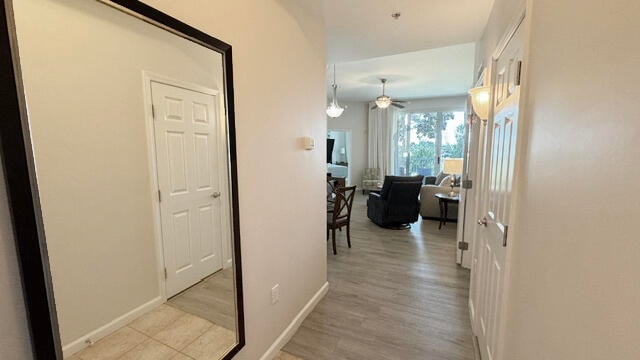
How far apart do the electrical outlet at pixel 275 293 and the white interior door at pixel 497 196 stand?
4.35ft

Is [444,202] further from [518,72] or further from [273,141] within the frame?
[273,141]

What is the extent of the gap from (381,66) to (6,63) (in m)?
4.68

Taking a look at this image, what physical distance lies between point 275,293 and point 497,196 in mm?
1561

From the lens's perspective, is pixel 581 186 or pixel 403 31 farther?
pixel 403 31

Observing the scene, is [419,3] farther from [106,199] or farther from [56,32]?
[106,199]

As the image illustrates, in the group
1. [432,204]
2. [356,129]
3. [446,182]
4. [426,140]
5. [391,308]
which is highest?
[356,129]

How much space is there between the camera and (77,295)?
0.88 metres

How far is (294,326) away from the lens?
2164 mm

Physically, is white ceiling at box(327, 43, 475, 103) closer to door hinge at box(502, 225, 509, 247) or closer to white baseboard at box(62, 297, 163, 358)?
door hinge at box(502, 225, 509, 247)

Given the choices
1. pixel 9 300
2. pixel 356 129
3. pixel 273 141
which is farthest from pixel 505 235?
pixel 356 129

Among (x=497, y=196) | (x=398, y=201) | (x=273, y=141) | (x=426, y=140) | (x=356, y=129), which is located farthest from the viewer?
(x=356, y=129)

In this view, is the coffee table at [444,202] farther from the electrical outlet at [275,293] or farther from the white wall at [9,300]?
the white wall at [9,300]

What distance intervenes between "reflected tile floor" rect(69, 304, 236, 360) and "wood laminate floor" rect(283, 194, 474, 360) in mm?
746

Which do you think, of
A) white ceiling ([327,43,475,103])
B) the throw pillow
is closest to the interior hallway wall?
white ceiling ([327,43,475,103])
